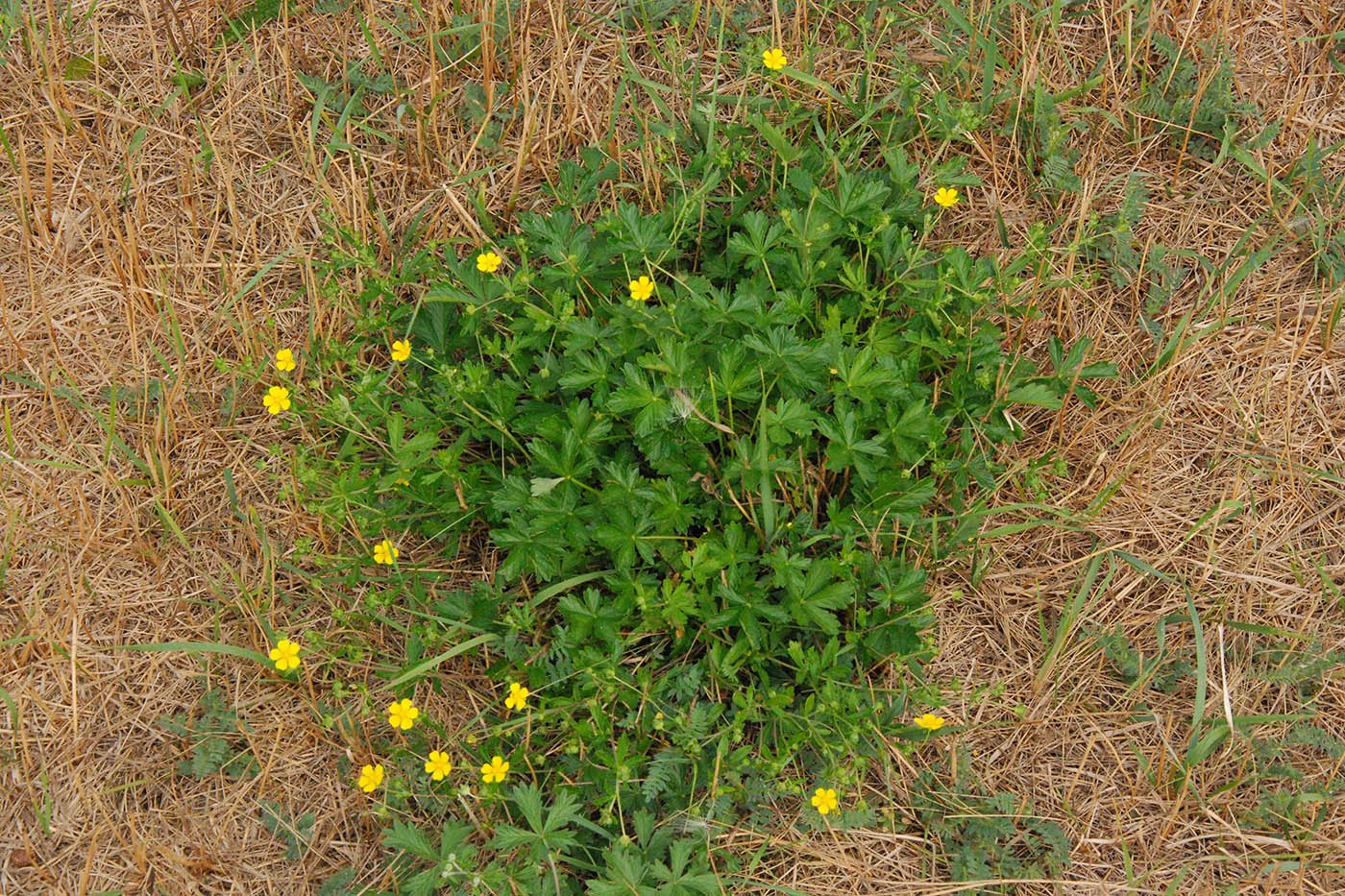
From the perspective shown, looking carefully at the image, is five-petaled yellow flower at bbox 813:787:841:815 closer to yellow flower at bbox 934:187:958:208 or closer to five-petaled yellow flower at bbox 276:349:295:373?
yellow flower at bbox 934:187:958:208

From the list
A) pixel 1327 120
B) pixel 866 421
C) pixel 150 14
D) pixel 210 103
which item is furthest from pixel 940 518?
pixel 150 14

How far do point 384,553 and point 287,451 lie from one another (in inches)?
21.4

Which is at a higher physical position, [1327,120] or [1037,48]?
[1037,48]

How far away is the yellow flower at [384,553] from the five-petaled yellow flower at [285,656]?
0.94 feet

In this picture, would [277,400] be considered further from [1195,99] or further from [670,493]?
[1195,99]

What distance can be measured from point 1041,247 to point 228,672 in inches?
96.8

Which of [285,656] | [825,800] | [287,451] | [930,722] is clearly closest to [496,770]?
[285,656]

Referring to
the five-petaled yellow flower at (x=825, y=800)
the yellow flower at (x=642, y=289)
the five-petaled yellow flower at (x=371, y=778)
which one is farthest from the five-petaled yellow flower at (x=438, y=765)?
the yellow flower at (x=642, y=289)

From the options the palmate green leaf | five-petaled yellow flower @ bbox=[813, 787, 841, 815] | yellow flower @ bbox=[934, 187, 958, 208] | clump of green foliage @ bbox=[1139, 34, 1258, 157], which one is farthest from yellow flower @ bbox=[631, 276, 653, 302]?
clump of green foliage @ bbox=[1139, 34, 1258, 157]

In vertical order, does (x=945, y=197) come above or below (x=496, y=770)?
above

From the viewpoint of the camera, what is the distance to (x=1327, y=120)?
2.92m

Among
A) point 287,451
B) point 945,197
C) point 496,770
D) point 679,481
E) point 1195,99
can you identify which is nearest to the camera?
point 496,770

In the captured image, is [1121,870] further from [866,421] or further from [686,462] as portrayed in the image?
[686,462]

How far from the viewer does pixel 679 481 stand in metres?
2.43
